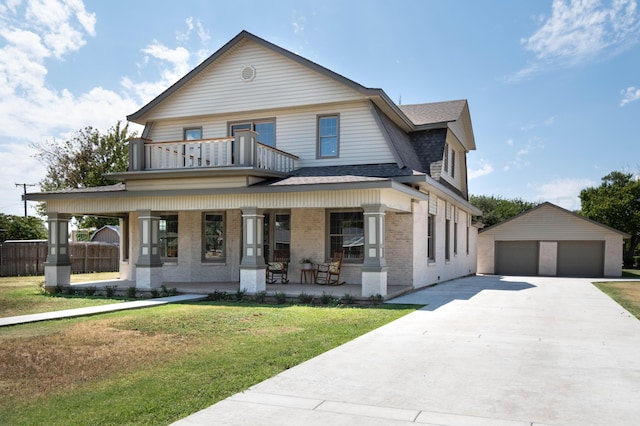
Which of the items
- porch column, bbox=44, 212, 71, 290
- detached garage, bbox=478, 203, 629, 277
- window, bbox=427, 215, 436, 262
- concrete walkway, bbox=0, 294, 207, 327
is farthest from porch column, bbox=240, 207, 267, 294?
detached garage, bbox=478, 203, 629, 277

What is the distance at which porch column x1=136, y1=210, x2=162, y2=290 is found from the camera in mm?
16172

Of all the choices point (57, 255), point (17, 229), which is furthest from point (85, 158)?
point (57, 255)


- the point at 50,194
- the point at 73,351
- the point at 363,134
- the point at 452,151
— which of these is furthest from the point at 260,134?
the point at 73,351

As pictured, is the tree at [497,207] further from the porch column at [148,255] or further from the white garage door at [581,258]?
the porch column at [148,255]

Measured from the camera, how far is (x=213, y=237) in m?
19.3

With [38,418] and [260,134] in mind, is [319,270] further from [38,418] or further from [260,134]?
[38,418]

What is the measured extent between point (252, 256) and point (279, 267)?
8.22 ft

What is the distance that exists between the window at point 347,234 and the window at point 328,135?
200 cm

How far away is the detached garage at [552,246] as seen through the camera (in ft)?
98.8

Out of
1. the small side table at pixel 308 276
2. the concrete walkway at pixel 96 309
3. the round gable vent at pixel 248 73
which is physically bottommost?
the concrete walkway at pixel 96 309

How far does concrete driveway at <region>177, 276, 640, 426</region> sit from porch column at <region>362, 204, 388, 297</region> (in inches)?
114

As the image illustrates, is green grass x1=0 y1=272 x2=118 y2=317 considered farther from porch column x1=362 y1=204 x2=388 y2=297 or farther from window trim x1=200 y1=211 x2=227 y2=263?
porch column x1=362 y1=204 x2=388 y2=297

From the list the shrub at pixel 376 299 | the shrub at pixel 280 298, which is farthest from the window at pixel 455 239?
the shrub at pixel 280 298

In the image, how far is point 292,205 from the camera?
14.9 meters
